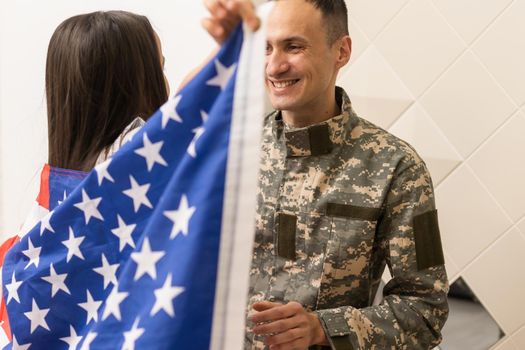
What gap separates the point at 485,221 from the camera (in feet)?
5.94

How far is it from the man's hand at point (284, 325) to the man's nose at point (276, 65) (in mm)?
475

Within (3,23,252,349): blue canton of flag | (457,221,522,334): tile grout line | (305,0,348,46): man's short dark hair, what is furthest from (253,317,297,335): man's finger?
(457,221,522,334): tile grout line

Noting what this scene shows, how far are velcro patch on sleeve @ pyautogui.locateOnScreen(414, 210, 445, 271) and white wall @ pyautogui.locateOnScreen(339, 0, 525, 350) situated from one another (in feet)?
1.77

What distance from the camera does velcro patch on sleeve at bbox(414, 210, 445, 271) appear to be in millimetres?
1305

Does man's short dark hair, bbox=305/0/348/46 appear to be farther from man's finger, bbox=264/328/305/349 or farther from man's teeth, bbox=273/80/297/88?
man's finger, bbox=264/328/305/349

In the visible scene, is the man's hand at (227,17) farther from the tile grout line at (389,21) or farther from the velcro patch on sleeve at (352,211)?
the tile grout line at (389,21)

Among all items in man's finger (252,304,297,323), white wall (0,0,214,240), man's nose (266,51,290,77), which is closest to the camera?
man's finger (252,304,297,323)

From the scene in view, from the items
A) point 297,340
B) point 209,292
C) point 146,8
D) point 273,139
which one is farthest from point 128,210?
point 146,8

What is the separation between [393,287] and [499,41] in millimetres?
755

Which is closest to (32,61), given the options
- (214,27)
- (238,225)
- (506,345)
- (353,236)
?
(353,236)

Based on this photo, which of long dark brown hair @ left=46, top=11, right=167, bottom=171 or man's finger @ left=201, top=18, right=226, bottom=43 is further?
long dark brown hair @ left=46, top=11, right=167, bottom=171

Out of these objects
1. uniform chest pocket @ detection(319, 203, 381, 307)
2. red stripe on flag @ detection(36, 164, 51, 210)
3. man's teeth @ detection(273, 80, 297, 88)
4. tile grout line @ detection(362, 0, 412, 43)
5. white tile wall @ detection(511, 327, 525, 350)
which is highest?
tile grout line @ detection(362, 0, 412, 43)

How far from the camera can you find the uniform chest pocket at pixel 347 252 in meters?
1.33

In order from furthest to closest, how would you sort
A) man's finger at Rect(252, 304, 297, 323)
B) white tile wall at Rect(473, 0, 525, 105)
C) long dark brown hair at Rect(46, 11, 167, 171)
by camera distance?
white tile wall at Rect(473, 0, 525, 105)
long dark brown hair at Rect(46, 11, 167, 171)
man's finger at Rect(252, 304, 297, 323)
